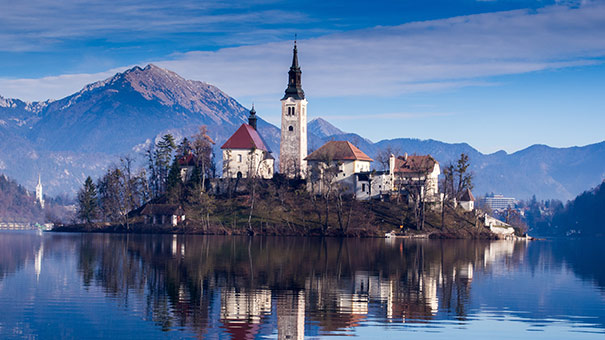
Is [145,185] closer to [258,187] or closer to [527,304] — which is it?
[258,187]

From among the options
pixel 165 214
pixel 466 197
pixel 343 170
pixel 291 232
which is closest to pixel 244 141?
pixel 343 170

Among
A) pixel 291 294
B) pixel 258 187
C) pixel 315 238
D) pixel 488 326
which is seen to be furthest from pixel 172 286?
pixel 258 187

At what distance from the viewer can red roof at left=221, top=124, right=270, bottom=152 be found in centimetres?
15638

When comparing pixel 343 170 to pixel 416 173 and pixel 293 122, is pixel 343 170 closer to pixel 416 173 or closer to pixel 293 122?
pixel 416 173

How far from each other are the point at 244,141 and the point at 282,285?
106 meters

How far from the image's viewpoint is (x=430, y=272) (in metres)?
Answer: 64.8

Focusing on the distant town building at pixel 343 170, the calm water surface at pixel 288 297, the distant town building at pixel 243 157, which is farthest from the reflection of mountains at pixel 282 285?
the distant town building at pixel 243 157

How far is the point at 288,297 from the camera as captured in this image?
4659cm

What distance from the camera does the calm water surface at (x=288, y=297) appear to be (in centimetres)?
3662

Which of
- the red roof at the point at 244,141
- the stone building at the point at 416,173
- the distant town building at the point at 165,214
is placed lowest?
the distant town building at the point at 165,214

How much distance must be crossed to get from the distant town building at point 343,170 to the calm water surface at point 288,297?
66687 mm

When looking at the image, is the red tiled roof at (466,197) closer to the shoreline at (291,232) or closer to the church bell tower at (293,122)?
the shoreline at (291,232)

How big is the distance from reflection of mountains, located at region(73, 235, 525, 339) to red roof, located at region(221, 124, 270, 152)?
69857 mm

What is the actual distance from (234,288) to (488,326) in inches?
696
